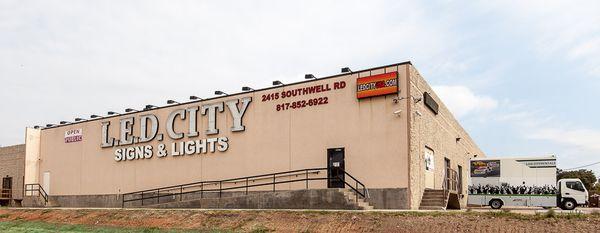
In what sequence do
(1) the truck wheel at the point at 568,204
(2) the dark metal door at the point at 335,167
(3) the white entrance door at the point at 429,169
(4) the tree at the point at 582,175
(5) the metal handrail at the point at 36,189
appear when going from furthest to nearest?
(4) the tree at the point at 582,175 < (5) the metal handrail at the point at 36,189 < (1) the truck wheel at the point at 568,204 < (3) the white entrance door at the point at 429,169 < (2) the dark metal door at the point at 335,167

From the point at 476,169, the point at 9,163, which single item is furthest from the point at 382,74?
the point at 9,163

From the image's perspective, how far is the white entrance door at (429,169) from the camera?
26.1m

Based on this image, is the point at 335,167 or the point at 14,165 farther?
the point at 14,165

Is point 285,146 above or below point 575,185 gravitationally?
above

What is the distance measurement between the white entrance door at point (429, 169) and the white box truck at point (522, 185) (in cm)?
725

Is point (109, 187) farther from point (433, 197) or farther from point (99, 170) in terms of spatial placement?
point (433, 197)

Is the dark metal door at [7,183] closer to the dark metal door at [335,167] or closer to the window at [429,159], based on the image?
the dark metal door at [335,167]

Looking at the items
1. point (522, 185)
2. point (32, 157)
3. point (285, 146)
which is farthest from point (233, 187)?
point (32, 157)

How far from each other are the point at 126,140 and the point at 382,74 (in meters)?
17.7

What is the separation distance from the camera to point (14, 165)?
4191cm

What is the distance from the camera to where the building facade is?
40.9 meters

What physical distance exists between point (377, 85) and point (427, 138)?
4232 millimetres

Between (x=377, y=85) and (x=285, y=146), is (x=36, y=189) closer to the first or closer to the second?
(x=285, y=146)

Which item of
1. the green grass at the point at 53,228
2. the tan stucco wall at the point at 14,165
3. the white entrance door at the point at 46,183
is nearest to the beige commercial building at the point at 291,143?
the white entrance door at the point at 46,183
